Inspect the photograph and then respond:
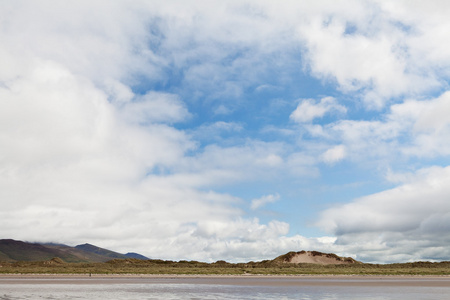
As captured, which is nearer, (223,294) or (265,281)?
(223,294)

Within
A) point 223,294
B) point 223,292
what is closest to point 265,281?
point 223,292

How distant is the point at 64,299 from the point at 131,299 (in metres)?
6.72

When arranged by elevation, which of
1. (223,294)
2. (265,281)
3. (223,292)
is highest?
(265,281)

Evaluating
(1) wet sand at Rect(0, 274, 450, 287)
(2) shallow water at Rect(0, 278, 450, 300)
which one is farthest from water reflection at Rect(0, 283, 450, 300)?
(1) wet sand at Rect(0, 274, 450, 287)

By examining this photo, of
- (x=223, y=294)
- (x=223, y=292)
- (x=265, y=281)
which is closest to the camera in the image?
(x=223, y=294)

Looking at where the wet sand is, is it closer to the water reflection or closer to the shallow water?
the shallow water

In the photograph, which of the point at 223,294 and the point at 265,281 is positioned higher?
the point at 265,281

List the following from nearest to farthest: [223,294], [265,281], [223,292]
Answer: [223,294] → [223,292] → [265,281]

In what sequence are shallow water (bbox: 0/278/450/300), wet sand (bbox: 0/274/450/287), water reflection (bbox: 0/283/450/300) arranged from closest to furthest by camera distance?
water reflection (bbox: 0/283/450/300) < shallow water (bbox: 0/278/450/300) < wet sand (bbox: 0/274/450/287)

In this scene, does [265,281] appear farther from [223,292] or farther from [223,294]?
[223,294]

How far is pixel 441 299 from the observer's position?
42.3 m

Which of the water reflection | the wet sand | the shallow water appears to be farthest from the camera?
the wet sand

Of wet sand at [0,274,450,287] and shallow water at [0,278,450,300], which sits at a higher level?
wet sand at [0,274,450,287]

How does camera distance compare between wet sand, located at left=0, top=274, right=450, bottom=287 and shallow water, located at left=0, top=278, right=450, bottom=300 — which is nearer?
shallow water, located at left=0, top=278, right=450, bottom=300
